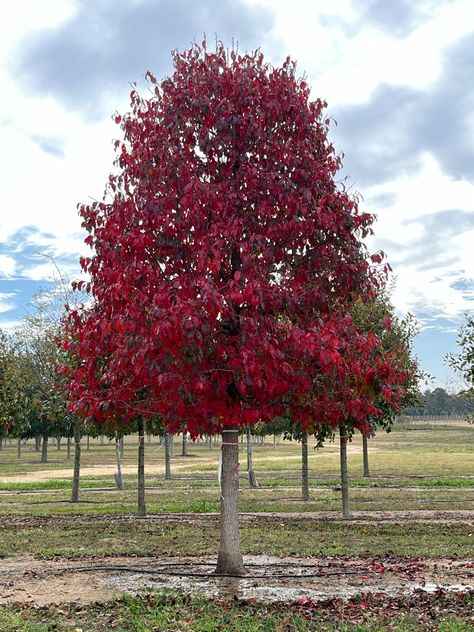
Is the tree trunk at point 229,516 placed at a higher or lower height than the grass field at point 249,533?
higher

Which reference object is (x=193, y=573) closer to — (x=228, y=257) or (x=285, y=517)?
(x=228, y=257)

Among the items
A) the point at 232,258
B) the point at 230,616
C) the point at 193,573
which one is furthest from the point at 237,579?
the point at 232,258

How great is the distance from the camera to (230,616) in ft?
29.7

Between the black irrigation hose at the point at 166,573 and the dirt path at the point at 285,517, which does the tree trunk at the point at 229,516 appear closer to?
the black irrigation hose at the point at 166,573

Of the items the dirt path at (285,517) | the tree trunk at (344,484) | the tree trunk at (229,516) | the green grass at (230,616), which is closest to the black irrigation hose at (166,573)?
the tree trunk at (229,516)

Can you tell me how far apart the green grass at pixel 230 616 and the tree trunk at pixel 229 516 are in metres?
1.90

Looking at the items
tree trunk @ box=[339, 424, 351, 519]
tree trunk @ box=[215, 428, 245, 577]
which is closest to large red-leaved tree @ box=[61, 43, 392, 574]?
tree trunk @ box=[215, 428, 245, 577]

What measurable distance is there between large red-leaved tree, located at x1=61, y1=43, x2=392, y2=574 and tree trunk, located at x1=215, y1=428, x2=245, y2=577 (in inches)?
0.8

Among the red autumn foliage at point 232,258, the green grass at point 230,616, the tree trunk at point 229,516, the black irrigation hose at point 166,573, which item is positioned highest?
the red autumn foliage at point 232,258

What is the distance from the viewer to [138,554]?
47.6 ft

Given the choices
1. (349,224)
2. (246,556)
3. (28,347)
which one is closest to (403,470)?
(28,347)

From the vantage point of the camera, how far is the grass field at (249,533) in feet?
29.2

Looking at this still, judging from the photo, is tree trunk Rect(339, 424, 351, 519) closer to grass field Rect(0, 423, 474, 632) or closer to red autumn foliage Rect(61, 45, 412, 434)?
grass field Rect(0, 423, 474, 632)

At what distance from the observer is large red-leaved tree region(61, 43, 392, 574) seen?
10602mm
